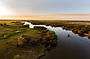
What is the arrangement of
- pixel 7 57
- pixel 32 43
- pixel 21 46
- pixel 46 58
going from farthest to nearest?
pixel 32 43, pixel 21 46, pixel 46 58, pixel 7 57

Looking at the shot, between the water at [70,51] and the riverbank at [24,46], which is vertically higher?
the riverbank at [24,46]

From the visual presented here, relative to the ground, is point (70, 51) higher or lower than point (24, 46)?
lower

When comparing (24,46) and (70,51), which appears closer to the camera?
(70,51)

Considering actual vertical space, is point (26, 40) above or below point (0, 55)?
above

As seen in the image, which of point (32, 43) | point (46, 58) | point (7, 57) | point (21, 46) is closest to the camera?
point (7, 57)

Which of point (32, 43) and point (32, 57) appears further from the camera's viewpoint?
point (32, 43)

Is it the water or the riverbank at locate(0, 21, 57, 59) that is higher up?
the riverbank at locate(0, 21, 57, 59)

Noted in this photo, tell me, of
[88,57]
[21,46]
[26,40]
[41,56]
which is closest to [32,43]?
[26,40]

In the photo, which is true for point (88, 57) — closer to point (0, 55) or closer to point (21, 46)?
point (21, 46)

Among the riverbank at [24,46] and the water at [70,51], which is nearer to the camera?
the riverbank at [24,46]

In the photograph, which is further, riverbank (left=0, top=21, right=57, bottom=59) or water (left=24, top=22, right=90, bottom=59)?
water (left=24, top=22, right=90, bottom=59)
